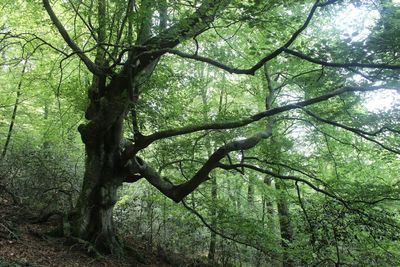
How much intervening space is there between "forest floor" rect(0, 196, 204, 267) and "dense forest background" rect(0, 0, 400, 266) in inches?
5.1

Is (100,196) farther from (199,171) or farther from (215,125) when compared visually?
(215,125)

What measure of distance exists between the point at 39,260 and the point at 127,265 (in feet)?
8.06

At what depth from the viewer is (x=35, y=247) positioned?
282 inches

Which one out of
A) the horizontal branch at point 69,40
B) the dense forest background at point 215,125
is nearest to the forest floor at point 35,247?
the dense forest background at point 215,125

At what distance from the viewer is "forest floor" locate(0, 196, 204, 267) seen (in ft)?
20.8

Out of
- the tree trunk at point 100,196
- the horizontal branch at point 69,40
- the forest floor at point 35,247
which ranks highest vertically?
the horizontal branch at point 69,40

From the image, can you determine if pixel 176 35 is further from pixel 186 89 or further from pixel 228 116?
pixel 186 89

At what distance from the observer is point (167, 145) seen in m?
9.77

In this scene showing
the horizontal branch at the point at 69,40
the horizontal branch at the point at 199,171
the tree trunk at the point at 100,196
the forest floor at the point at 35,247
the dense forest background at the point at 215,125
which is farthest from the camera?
the tree trunk at the point at 100,196

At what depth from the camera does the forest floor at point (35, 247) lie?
20.8 ft

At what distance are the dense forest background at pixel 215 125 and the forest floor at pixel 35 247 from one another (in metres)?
0.13

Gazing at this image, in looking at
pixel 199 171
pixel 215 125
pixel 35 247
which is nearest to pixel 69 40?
pixel 215 125

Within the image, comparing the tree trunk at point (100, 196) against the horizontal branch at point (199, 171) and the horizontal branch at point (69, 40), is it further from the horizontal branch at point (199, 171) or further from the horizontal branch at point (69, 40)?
the horizontal branch at point (69, 40)

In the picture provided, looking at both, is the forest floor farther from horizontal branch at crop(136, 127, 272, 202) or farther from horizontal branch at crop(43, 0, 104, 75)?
horizontal branch at crop(43, 0, 104, 75)
